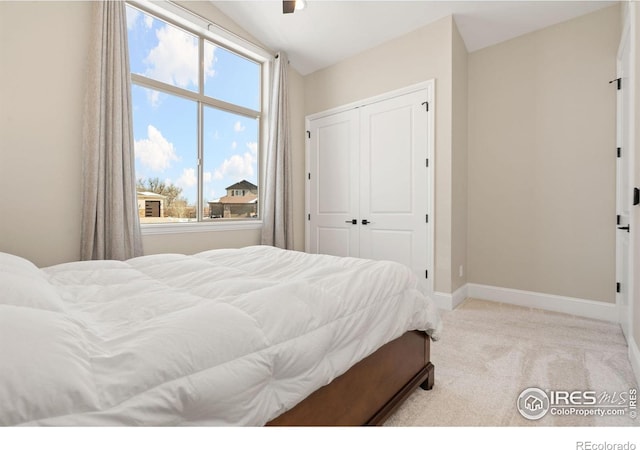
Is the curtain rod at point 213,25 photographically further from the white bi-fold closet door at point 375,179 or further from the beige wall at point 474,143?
the white bi-fold closet door at point 375,179

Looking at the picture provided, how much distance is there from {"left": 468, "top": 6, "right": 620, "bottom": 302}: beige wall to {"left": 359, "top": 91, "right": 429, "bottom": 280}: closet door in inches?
28.8

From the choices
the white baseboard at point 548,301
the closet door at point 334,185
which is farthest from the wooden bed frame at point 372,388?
the closet door at point 334,185

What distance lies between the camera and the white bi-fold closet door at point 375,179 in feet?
11.1

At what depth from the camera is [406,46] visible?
3.50 m

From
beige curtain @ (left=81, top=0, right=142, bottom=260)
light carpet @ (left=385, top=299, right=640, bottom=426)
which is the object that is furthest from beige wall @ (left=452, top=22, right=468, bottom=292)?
beige curtain @ (left=81, top=0, right=142, bottom=260)

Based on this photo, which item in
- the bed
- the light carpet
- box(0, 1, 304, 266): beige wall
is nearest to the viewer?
the bed

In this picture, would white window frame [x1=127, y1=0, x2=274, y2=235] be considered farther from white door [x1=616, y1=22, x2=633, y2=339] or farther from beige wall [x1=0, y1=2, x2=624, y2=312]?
white door [x1=616, y1=22, x2=633, y2=339]

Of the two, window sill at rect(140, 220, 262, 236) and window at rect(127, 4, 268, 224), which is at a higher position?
window at rect(127, 4, 268, 224)

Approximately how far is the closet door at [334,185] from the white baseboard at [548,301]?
4.91 feet

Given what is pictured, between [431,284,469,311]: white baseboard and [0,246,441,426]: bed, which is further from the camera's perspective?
[431,284,469,311]: white baseboard

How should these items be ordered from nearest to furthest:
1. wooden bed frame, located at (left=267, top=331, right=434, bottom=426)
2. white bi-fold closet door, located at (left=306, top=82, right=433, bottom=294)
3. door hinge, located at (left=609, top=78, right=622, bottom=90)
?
wooden bed frame, located at (left=267, top=331, right=434, bottom=426) → door hinge, located at (left=609, top=78, right=622, bottom=90) → white bi-fold closet door, located at (left=306, top=82, right=433, bottom=294)

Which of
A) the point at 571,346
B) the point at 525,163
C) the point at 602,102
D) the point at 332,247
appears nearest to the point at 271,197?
the point at 332,247

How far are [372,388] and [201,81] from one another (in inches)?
138

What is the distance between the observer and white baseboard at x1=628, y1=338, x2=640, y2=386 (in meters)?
1.78
